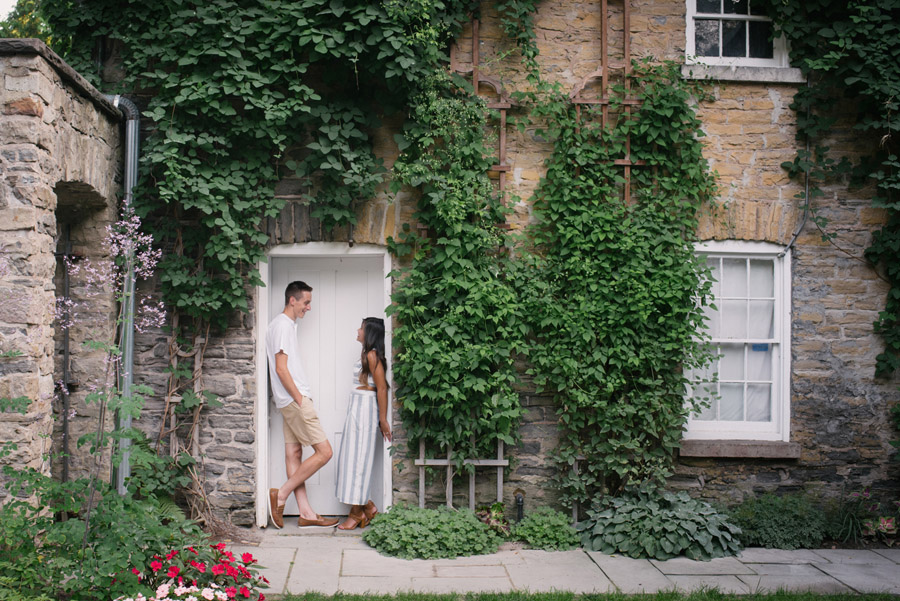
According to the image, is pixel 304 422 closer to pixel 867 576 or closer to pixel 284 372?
pixel 284 372

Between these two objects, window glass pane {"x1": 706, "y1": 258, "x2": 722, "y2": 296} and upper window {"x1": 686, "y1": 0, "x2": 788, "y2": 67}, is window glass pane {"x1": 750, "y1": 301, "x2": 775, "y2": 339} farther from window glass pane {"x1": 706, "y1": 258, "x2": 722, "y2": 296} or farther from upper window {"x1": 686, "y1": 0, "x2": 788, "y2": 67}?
upper window {"x1": 686, "y1": 0, "x2": 788, "y2": 67}

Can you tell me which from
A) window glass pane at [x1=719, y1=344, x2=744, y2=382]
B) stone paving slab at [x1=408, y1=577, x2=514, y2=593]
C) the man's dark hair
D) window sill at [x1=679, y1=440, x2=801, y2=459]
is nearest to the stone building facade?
window sill at [x1=679, y1=440, x2=801, y2=459]

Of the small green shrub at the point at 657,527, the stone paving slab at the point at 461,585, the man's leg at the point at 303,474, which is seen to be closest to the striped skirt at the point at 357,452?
the man's leg at the point at 303,474

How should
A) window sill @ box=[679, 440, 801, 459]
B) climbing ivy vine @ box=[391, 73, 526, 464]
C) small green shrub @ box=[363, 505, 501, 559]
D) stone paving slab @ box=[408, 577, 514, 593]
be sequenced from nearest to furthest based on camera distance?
stone paving slab @ box=[408, 577, 514, 593] < small green shrub @ box=[363, 505, 501, 559] < climbing ivy vine @ box=[391, 73, 526, 464] < window sill @ box=[679, 440, 801, 459]

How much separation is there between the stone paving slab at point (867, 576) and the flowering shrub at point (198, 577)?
4173mm

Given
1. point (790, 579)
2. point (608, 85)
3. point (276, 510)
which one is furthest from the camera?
point (608, 85)

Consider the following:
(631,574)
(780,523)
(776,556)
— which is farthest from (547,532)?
(780,523)

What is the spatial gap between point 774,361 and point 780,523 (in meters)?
1.45

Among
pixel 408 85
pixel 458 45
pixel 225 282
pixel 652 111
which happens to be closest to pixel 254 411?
pixel 225 282

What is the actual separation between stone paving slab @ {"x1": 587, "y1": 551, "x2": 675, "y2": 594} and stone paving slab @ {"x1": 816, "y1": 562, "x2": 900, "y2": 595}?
4.40ft

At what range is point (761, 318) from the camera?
6395 mm

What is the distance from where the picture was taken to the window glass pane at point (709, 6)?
21.1 feet

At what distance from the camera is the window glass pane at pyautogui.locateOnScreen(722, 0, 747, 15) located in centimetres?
644

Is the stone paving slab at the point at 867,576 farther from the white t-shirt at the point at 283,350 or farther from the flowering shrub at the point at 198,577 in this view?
the white t-shirt at the point at 283,350
